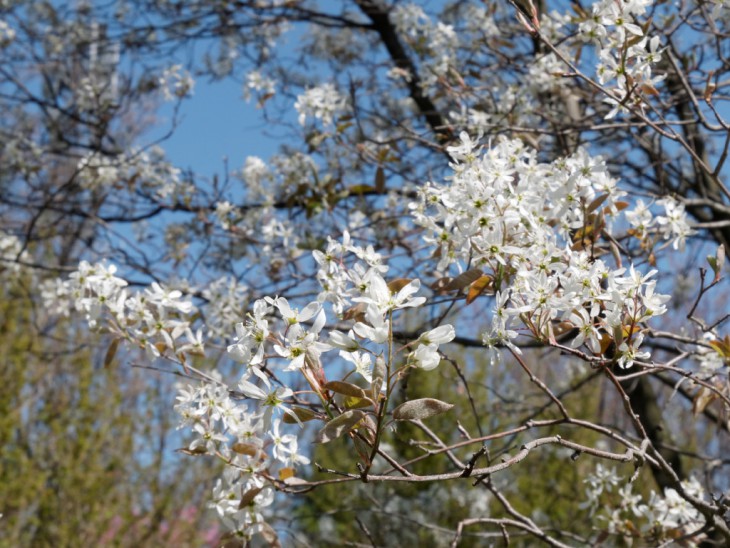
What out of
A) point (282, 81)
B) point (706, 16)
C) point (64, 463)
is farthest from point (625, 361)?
point (64, 463)

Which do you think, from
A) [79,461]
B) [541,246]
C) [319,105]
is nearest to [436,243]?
[541,246]

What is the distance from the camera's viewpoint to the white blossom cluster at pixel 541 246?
4.66 feet

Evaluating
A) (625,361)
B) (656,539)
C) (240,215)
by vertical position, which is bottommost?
(656,539)

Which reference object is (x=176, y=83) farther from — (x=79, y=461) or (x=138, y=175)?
(x=79, y=461)

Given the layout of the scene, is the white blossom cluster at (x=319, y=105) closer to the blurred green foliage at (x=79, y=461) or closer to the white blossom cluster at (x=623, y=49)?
the white blossom cluster at (x=623, y=49)

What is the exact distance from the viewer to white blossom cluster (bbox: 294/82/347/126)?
342cm

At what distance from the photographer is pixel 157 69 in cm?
505

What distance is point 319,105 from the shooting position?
3430 mm

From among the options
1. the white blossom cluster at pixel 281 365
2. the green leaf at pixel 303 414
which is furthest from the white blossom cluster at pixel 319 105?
the green leaf at pixel 303 414

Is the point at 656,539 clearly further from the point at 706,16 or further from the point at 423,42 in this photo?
the point at 423,42

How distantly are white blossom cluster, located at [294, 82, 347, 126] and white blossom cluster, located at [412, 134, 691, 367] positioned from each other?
5.02ft

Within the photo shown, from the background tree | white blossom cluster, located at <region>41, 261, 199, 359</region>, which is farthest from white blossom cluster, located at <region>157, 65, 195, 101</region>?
white blossom cluster, located at <region>41, 261, 199, 359</region>

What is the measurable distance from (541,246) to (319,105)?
6.76 feet

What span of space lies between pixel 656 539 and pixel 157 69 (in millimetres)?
4197
